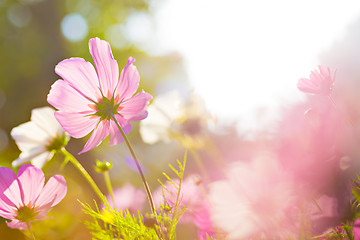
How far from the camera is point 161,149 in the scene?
669cm

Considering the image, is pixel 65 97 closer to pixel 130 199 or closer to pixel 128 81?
pixel 128 81

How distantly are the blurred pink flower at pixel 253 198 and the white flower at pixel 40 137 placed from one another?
13.0 inches

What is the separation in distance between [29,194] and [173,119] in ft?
1.08

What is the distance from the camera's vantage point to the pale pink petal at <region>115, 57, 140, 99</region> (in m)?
0.39

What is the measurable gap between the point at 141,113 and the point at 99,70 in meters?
0.08

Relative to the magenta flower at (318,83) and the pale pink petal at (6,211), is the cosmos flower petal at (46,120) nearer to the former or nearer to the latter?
the pale pink petal at (6,211)

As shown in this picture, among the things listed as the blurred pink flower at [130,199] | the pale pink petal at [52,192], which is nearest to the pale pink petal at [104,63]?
the pale pink petal at [52,192]

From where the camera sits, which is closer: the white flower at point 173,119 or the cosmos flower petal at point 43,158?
the cosmos flower petal at point 43,158

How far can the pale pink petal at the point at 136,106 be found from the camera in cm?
39

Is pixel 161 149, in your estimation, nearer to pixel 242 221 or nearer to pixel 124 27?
pixel 124 27

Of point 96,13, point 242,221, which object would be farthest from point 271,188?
point 96,13

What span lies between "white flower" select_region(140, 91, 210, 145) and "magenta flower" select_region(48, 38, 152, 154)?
209 mm

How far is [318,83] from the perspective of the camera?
365mm

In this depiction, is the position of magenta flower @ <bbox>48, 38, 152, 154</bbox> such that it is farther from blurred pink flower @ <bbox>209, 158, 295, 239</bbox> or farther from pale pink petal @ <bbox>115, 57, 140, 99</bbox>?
blurred pink flower @ <bbox>209, 158, 295, 239</bbox>
